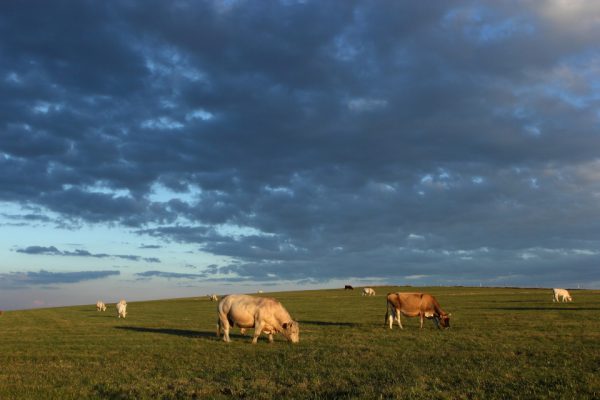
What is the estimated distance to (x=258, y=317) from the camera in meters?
24.1

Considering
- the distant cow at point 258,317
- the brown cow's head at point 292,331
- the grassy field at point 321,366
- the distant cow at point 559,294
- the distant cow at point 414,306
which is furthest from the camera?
the distant cow at point 559,294

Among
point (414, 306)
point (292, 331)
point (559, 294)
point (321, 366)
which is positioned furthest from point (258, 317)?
point (559, 294)

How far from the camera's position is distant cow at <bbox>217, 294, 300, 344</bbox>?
942 inches

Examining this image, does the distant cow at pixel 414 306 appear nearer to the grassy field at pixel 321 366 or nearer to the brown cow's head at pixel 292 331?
the grassy field at pixel 321 366

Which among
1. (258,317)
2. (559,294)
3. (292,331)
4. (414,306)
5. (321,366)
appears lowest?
(321,366)

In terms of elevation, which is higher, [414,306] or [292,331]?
[414,306]

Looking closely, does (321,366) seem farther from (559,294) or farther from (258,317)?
(559,294)

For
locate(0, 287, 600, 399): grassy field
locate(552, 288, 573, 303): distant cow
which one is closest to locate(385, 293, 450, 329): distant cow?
locate(0, 287, 600, 399): grassy field

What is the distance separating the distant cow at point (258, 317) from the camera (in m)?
23.9

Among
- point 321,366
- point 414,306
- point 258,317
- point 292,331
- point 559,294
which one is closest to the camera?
point 321,366

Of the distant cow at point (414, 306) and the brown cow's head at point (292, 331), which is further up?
the distant cow at point (414, 306)

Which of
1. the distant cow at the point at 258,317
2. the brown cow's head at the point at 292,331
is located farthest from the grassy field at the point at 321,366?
the distant cow at the point at 258,317

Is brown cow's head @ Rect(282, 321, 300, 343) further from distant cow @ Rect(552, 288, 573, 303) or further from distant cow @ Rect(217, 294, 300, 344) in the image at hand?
distant cow @ Rect(552, 288, 573, 303)

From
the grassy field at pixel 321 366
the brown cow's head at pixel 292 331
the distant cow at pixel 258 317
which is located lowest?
the grassy field at pixel 321 366
